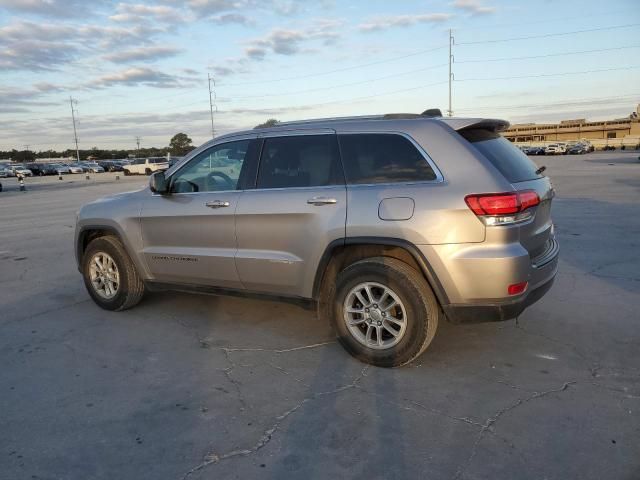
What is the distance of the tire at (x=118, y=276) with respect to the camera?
5.36m

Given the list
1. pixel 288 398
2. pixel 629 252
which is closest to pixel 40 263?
pixel 288 398

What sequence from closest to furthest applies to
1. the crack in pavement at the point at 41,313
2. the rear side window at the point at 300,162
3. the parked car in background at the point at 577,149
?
the rear side window at the point at 300,162 → the crack in pavement at the point at 41,313 → the parked car in background at the point at 577,149

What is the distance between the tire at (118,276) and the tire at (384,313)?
2302 millimetres

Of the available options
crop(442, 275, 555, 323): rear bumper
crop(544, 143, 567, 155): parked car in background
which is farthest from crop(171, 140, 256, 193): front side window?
crop(544, 143, 567, 155): parked car in background

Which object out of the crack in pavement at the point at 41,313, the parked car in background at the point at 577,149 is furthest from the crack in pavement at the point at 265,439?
the parked car in background at the point at 577,149

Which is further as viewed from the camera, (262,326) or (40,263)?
(40,263)

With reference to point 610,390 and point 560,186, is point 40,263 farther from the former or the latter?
point 560,186

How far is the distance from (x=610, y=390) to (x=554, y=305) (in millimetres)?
1866

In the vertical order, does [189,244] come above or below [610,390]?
above

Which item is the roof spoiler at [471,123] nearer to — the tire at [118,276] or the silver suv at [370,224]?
the silver suv at [370,224]

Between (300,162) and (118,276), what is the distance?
244 cm

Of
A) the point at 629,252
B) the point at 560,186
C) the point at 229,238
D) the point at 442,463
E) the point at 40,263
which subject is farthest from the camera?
the point at 560,186

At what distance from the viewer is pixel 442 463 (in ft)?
9.11

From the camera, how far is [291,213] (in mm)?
4195
